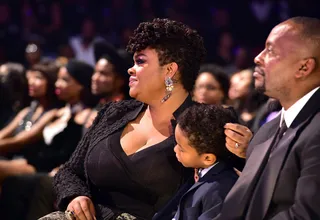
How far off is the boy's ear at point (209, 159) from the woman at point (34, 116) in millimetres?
2896

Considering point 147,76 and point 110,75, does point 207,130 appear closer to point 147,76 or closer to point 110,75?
point 147,76

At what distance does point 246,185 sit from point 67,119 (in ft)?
11.2

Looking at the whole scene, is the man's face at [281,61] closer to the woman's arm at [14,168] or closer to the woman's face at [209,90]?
the woman's arm at [14,168]

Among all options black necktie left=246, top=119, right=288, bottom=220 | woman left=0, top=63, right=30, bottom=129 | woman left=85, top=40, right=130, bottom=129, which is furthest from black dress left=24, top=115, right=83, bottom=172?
black necktie left=246, top=119, right=288, bottom=220

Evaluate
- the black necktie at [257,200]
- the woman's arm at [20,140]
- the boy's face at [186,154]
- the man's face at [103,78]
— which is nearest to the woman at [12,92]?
the woman's arm at [20,140]

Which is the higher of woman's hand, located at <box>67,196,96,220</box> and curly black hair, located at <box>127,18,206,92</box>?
curly black hair, located at <box>127,18,206,92</box>

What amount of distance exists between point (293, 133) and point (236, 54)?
4.97m

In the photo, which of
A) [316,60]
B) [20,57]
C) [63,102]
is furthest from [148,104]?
[20,57]

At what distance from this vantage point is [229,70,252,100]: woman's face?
5770 mm

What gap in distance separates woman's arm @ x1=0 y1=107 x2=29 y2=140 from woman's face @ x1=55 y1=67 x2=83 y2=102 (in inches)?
14.5

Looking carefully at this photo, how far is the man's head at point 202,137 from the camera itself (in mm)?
2779

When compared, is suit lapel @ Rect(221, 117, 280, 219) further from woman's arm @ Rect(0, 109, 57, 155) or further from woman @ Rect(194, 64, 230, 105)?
woman's arm @ Rect(0, 109, 57, 155)

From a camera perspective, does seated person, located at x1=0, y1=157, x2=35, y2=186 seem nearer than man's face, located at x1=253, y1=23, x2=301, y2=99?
No

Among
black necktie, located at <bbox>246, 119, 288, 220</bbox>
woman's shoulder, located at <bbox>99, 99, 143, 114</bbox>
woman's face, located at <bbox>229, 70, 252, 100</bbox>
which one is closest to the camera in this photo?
black necktie, located at <bbox>246, 119, 288, 220</bbox>
